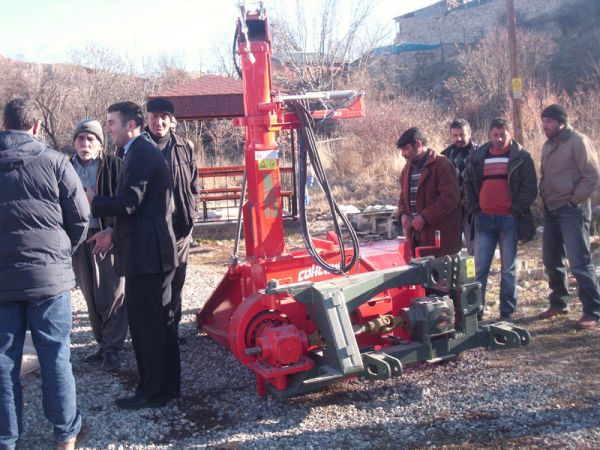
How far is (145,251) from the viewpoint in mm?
4312

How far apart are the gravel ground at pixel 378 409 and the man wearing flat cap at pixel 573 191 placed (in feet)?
1.79

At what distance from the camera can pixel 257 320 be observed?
4402mm

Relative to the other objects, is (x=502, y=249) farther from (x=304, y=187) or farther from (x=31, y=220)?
(x=31, y=220)

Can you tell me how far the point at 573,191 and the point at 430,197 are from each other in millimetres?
1292

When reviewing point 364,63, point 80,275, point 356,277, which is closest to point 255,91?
point 356,277

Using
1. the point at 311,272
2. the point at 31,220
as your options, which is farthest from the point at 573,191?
the point at 31,220

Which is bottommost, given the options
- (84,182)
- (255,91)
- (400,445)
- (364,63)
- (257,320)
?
(400,445)

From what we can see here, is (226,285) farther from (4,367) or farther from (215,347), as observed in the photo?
(4,367)

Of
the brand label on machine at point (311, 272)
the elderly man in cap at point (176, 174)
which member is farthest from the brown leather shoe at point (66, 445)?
the brand label on machine at point (311, 272)

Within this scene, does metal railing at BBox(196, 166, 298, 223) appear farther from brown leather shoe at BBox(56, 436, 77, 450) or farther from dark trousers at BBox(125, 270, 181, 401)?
brown leather shoe at BBox(56, 436, 77, 450)

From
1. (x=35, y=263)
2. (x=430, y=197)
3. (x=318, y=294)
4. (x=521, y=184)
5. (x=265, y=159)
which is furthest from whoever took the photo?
(x=521, y=184)

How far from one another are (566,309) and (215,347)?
10.8 ft

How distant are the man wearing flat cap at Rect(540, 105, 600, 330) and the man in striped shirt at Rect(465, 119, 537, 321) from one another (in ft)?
0.66

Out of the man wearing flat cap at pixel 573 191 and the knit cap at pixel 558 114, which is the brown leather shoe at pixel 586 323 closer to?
the man wearing flat cap at pixel 573 191
